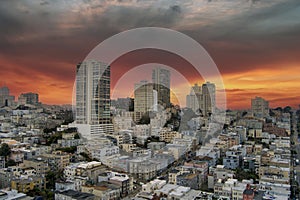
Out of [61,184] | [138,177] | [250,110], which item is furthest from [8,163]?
[250,110]

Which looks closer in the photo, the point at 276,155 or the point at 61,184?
the point at 61,184

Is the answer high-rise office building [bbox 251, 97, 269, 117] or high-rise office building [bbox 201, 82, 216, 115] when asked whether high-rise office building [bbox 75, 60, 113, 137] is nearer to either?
high-rise office building [bbox 201, 82, 216, 115]

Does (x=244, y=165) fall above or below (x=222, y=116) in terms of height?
below

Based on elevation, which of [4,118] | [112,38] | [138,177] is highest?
[112,38]

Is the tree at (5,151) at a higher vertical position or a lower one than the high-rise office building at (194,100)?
lower

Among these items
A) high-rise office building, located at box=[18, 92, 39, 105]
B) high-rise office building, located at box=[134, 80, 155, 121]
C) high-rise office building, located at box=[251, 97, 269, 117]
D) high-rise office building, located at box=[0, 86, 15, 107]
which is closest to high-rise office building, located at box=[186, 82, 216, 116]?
high-rise office building, located at box=[134, 80, 155, 121]

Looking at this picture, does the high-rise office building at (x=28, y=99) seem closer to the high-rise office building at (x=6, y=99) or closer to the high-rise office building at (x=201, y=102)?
the high-rise office building at (x=6, y=99)

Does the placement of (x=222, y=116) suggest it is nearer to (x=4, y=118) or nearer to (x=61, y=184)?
(x=61, y=184)

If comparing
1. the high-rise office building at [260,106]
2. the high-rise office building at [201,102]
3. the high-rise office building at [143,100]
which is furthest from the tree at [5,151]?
the high-rise office building at [260,106]
